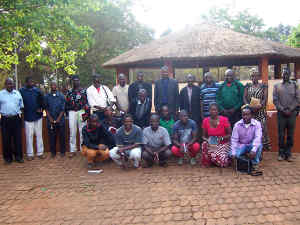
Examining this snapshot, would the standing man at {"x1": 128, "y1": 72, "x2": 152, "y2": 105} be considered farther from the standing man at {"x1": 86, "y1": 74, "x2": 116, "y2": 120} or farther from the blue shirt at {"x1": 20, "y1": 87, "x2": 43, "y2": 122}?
the blue shirt at {"x1": 20, "y1": 87, "x2": 43, "y2": 122}

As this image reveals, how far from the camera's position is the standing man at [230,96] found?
577cm

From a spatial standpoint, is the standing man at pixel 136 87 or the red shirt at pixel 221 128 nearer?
the red shirt at pixel 221 128

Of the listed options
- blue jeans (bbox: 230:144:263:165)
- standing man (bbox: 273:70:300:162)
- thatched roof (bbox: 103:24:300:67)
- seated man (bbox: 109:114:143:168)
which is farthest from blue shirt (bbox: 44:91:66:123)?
thatched roof (bbox: 103:24:300:67)

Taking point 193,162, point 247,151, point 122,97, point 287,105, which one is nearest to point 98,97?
point 122,97

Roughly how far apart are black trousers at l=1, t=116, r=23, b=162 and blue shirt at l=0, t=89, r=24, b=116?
0.13 metres

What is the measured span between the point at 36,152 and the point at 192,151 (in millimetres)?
3962

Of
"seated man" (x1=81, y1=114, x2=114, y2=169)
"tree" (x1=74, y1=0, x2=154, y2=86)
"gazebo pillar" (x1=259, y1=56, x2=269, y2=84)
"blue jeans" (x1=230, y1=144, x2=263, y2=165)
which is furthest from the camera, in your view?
"tree" (x1=74, y1=0, x2=154, y2=86)

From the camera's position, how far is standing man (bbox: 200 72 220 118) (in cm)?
591

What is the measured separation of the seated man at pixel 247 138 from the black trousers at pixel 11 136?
4493mm

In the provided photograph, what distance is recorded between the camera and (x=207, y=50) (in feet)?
39.8

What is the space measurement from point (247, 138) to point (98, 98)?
323cm

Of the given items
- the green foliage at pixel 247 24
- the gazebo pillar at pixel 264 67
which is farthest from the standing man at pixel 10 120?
the green foliage at pixel 247 24

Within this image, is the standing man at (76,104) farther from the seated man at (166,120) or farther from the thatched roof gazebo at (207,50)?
the thatched roof gazebo at (207,50)

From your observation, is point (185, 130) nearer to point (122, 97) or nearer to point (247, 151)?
point (247, 151)
